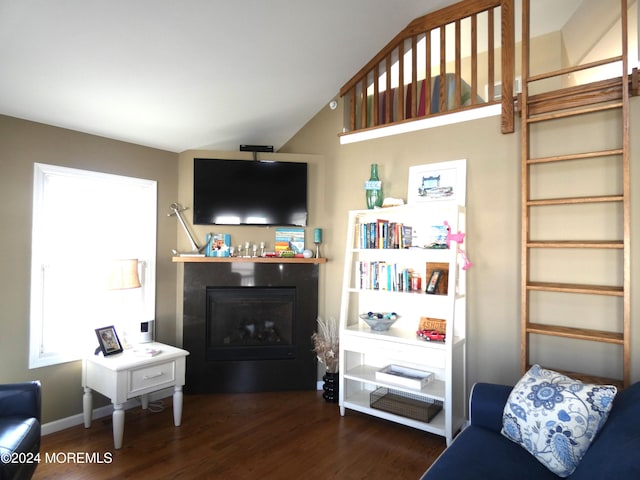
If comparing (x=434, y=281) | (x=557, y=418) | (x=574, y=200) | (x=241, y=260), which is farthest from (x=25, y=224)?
(x=574, y=200)

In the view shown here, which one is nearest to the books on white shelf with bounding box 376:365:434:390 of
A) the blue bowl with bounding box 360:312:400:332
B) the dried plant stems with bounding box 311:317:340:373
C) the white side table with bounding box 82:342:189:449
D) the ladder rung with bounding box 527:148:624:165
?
the blue bowl with bounding box 360:312:400:332

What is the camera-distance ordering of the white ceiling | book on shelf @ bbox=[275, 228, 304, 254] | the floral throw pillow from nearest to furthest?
the floral throw pillow → the white ceiling → book on shelf @ bbox=[275, 228, 304, 254]

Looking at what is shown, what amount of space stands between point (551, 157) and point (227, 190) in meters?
2.49

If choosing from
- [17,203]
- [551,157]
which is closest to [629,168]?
[551,157]

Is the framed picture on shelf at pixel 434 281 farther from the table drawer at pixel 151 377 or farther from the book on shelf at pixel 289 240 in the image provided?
the table drawer at pixel 151 377

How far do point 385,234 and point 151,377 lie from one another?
1.98 meters

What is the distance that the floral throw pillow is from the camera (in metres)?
1.59

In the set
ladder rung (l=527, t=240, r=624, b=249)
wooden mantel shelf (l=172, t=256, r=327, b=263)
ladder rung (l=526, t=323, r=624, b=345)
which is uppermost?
ladder rung (l=527, t=240, r=624, b=249)

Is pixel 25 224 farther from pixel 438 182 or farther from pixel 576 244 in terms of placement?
pixel 576 244

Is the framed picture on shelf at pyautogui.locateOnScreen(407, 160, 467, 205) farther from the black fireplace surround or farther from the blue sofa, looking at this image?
the blue sofa

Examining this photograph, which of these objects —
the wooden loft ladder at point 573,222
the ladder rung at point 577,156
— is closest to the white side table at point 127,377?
the wooden loft ladder at point 573,222

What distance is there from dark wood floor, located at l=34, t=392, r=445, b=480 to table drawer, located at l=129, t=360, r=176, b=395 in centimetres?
34

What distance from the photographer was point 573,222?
250cm

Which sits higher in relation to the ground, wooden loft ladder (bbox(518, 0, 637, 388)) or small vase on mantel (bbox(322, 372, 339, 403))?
wooden loft ladder (bbox(518, 0, 637, 388))
